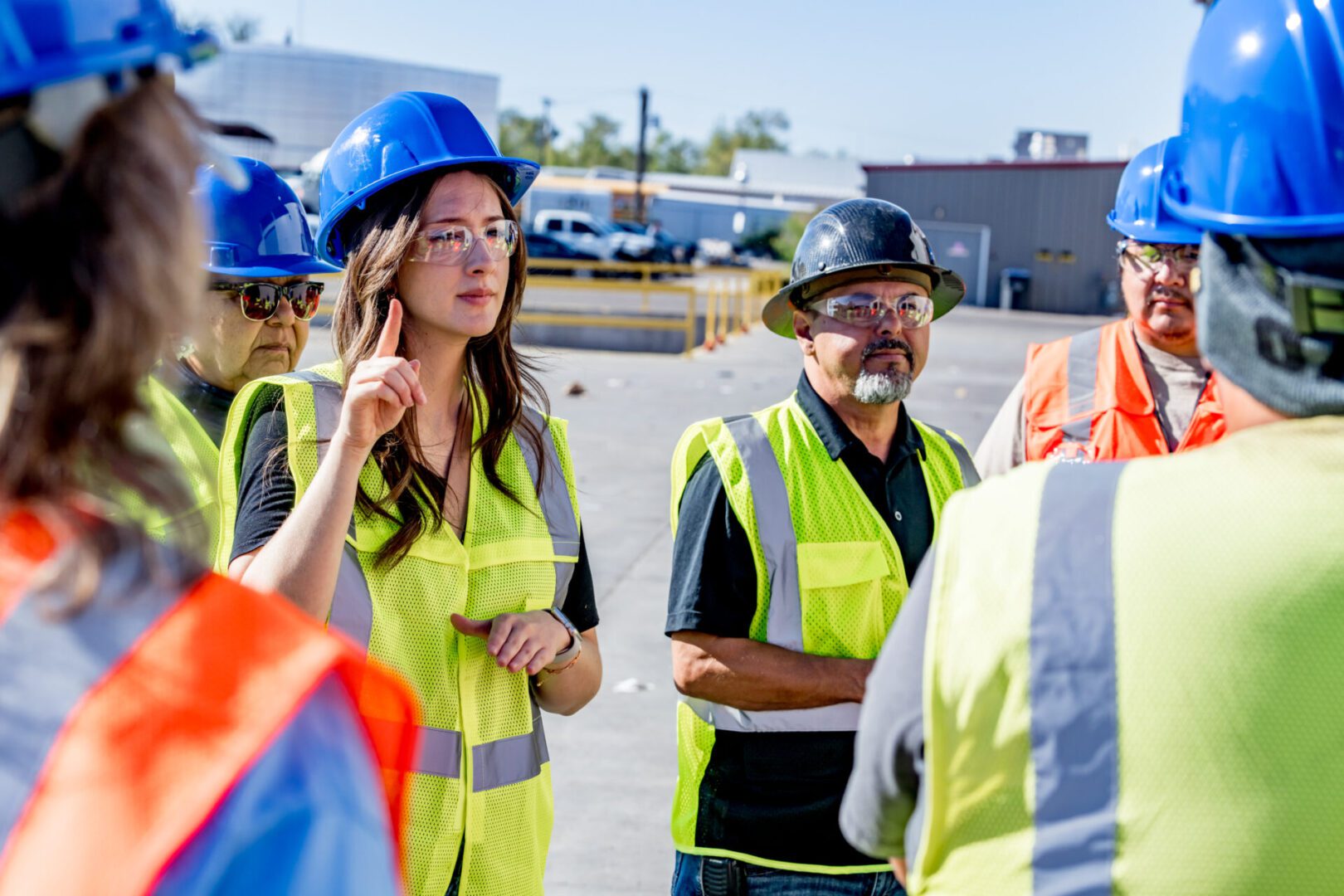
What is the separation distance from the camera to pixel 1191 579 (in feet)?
3.89

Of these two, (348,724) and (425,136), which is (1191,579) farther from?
(425,136)

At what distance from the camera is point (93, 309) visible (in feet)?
2.67

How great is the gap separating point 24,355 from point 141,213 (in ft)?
0.39

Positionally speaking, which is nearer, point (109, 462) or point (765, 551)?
point (109, 462)

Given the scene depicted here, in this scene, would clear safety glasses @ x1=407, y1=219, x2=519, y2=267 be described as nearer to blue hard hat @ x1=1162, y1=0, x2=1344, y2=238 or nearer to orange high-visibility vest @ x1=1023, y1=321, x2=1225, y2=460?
blue hard hat @ x1=1162, y1=0, x2=1344, y2=238

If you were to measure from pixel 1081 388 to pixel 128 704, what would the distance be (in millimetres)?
3013

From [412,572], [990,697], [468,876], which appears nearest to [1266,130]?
[990,697]

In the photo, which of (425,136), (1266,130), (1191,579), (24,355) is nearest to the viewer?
(24,355)

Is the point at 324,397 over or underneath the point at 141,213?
underneath

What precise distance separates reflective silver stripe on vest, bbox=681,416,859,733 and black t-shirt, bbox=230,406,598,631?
91cm

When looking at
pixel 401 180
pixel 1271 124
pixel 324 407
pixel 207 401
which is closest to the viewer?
pixel 1271 124

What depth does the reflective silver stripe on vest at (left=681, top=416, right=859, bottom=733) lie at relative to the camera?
2479mm

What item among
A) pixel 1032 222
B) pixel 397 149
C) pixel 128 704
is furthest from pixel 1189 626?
pixel 1032 222

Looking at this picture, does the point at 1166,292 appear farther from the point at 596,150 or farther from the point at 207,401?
the point at 596,150
